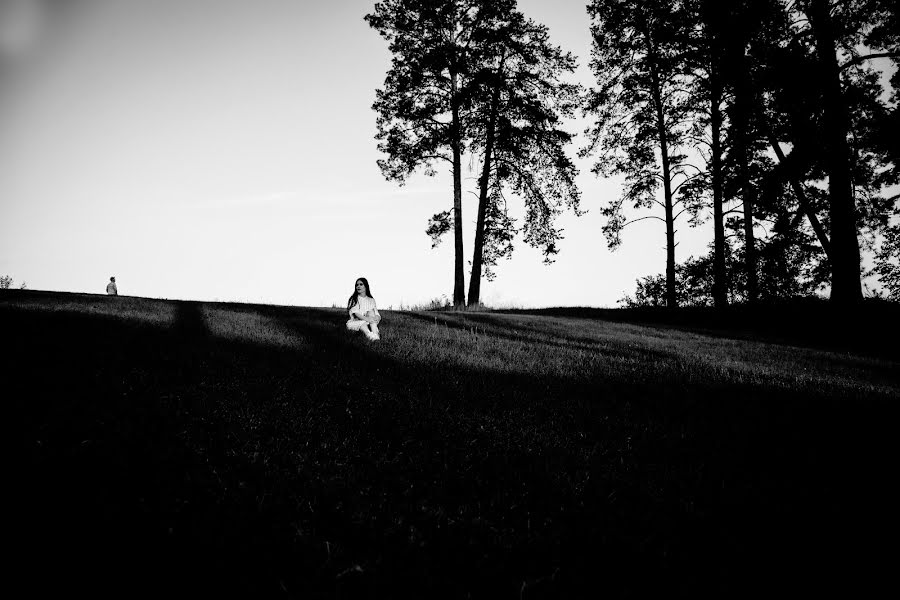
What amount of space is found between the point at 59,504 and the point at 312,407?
85.6 inches

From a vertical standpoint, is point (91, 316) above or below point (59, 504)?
above

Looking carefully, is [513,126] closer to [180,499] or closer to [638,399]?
[638,399]

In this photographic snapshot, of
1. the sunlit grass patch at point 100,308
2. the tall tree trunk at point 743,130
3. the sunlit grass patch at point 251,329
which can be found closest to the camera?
the sunlit grass patch at point 251,329

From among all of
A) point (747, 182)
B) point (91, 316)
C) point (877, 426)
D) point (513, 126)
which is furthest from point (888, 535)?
point (513, 126)

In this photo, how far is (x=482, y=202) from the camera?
20.9m

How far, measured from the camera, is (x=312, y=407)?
4.45 metres

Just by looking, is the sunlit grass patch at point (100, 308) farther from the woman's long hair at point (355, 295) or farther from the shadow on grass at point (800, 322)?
the shadow on grass at point (800, 322)

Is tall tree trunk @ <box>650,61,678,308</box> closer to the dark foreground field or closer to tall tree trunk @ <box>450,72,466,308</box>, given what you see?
tall tree trunk @ <box>450,72,466,308</box>

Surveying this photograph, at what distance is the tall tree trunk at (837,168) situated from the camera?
45.0ft

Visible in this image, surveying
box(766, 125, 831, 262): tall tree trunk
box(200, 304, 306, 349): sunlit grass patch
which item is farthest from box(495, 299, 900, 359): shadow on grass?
box(200, 304, 306, 349): sunlit grass patch

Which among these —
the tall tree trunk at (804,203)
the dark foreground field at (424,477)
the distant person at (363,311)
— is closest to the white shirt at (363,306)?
the distant person at (363,311)

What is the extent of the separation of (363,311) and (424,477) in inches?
258

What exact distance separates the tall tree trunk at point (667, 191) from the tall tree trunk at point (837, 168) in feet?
18.7

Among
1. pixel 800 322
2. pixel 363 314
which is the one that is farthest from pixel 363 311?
pixel 800 322
